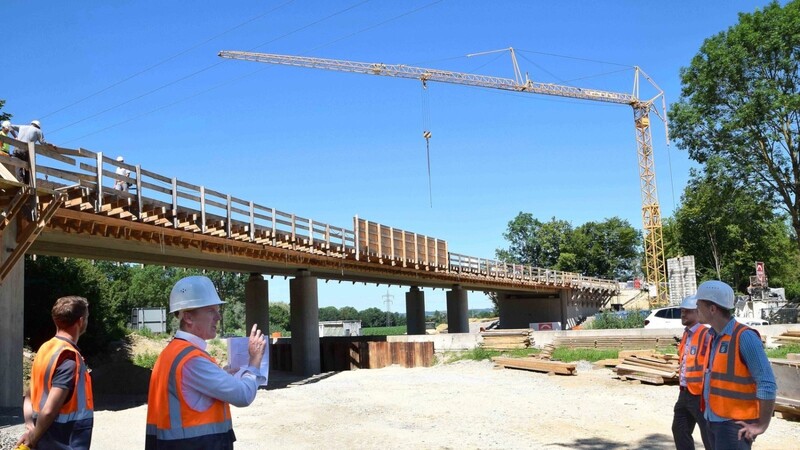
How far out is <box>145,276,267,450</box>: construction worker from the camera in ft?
11.6

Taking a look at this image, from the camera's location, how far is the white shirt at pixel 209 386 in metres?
3.51

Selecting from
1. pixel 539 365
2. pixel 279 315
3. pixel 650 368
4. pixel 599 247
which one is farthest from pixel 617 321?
pixel 279 315

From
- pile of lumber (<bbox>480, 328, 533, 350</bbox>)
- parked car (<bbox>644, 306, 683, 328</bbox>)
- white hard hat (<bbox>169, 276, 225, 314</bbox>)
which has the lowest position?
pile of lumber (<bbox>480, 328, 533, 350</bbox>)

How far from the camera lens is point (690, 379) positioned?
273 inches

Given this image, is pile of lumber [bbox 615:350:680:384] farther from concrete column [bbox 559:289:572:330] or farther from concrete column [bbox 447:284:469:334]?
concrete column [bbox 559:289:572:330]

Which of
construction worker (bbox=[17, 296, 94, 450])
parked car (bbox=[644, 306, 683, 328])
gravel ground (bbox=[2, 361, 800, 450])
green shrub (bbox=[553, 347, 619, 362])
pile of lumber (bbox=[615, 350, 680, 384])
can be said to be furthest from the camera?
parked car (bbox=[644, 306, 683, 328])

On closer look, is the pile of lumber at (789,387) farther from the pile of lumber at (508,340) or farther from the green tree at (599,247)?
the green tree at (599,247)

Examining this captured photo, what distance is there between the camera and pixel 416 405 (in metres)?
17.6

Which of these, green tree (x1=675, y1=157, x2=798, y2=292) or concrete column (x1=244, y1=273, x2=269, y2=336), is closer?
concrete column (x1=244, y1=273, x2=269, y2=336)

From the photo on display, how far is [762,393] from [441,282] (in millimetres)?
40038

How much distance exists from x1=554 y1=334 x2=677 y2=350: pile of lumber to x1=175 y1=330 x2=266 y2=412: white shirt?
23549 mm

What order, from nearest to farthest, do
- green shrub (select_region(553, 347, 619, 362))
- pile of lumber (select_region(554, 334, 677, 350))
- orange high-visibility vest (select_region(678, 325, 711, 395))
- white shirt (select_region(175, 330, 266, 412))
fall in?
white shirt (select_region(175, 330, 266, 412)) < orange high-visibility vest (select_region(678, 325, 711, 395)) < green shrub (select_region(553, 347, 619, 362)) < pile of lumber (select_region(554, 334, 677, 350))

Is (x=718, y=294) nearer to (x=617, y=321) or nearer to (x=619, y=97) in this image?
(x=617, y=321)


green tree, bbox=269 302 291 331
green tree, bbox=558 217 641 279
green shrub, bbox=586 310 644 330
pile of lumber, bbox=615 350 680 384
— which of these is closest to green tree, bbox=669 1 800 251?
green shrub, bbox=586 310 644 330
